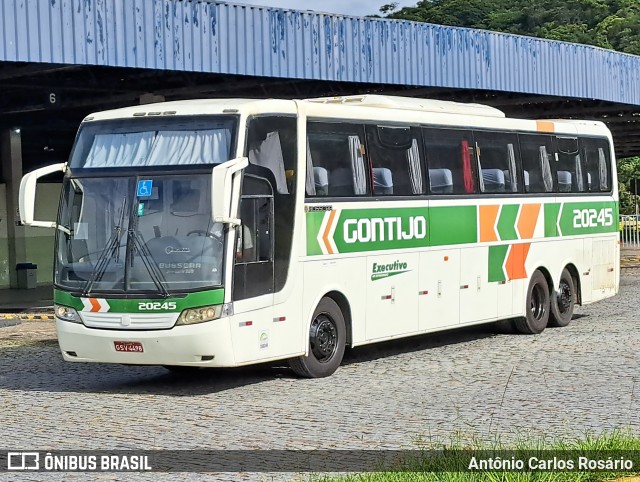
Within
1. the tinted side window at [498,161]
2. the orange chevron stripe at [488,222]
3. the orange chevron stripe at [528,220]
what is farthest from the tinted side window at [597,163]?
the orange chevron stripe at [488,222]

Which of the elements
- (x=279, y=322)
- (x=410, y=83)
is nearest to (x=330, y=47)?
(x=410, y=83)

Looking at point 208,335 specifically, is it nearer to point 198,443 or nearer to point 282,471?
point 198,443

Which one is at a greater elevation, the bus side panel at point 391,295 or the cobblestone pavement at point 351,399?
the bus side panel at point 391,295

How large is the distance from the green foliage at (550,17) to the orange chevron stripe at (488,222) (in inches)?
3298

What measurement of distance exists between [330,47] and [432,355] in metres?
11.3

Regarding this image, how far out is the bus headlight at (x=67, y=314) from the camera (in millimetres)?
13500

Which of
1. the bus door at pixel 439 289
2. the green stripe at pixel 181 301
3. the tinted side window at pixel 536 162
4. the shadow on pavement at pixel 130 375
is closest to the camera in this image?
the green stripe at pixel 181 301

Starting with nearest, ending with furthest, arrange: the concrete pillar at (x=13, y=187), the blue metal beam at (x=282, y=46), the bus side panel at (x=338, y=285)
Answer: the bus side panel at (x=338, y=285) < the blue metal beam at (x=282, y=46) < the concrete pillar at (x=13, y=187)

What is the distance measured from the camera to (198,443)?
10.2 m

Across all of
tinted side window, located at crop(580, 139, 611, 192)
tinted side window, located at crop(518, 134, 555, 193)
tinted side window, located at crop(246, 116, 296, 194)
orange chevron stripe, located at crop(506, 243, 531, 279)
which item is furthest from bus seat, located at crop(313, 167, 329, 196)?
tinted side window, located at crop(580, 139, 611, 192)

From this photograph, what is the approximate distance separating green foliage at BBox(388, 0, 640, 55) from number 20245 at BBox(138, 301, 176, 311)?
8923cm

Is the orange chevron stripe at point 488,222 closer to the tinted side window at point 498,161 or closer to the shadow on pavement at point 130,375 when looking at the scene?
the tinted side window at point 498,161

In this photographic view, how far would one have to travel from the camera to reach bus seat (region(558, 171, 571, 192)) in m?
20.0

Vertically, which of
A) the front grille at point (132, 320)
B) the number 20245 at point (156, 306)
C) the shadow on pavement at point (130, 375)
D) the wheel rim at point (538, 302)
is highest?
the number 20245 at point (156, 306)
